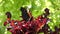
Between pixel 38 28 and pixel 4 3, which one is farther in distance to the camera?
pixel 4 3

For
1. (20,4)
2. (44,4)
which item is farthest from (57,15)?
(20,4)

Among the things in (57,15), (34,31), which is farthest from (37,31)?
(57,15)

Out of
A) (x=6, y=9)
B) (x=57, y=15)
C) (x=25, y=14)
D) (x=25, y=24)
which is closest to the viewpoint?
(x=25, y=24)

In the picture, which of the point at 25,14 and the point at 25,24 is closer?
the point at 25,24

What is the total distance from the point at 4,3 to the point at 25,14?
0.61 metres

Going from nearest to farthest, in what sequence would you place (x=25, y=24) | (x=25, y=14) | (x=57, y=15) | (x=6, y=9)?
1. (x=25, y=24)
2. (x=25, y=14)
3. (x=57, y=15)
4. (x=6, y=9)

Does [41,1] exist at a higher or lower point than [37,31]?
higher

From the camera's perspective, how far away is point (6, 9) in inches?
80.0

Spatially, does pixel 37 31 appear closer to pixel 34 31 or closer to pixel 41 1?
pixel 34 31

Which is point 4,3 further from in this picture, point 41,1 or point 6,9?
point 41,1

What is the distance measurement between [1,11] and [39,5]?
0.40 m

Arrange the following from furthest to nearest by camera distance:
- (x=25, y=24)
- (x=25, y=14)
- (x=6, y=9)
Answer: (x=6, y=9) → (x=25, y=14) → (x=25, y=24)

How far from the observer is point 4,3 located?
6.77ft

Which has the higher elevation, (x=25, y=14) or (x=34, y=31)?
(x=25, y=14)
